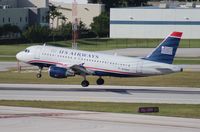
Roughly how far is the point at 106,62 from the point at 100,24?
4495 inches

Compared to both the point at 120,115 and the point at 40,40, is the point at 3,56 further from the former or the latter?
the point at 120,115

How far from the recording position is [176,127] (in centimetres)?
3653

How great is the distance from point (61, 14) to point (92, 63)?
120m

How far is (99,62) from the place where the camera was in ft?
191

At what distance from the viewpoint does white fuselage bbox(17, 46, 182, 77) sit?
56469 millimetres

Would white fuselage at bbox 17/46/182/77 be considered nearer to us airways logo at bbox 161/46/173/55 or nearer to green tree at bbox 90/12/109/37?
us airways logo at bbox 161/46/173/55

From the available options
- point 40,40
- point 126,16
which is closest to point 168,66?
point 40,40

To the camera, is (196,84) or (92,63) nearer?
(92,63)

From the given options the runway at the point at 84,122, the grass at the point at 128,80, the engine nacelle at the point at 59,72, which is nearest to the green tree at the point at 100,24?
the grass at the point at 128,80

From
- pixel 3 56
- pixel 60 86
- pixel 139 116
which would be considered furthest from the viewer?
pixel 3 56

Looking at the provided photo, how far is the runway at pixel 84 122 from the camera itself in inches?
1406

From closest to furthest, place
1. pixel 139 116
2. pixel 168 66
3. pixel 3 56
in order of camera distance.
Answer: pixel 139 116 < pixel 168 66 < pixel 3 56

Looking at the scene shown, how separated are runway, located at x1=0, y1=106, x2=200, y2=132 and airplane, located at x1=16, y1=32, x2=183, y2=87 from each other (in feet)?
47.4

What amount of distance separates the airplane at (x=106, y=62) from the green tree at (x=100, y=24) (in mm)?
111618
